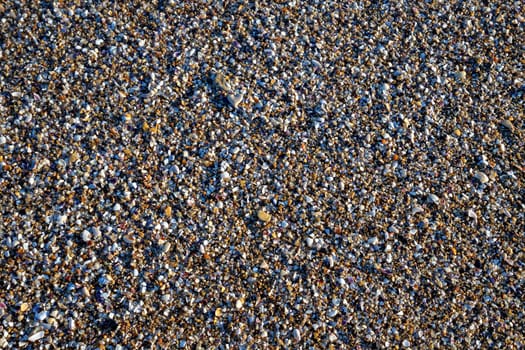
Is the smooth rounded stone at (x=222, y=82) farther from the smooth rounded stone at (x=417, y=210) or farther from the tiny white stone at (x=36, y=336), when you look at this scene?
the tiny white stone at (x=36, y=336)

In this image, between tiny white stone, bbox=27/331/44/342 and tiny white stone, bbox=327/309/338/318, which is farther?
tiny white stone, bbox=327/309/338/318

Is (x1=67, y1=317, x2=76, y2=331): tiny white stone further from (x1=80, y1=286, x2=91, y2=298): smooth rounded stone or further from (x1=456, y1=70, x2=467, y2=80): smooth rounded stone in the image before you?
(x1=456, y1=70, x2=467, y2=80): smooth rounded stone

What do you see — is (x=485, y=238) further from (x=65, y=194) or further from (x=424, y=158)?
(x=65, y=194)

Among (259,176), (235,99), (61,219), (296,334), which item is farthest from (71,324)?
(235,99)

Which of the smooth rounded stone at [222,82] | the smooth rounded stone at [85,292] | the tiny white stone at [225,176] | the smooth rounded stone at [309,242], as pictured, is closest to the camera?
the smooth rounded stone at [85,292]

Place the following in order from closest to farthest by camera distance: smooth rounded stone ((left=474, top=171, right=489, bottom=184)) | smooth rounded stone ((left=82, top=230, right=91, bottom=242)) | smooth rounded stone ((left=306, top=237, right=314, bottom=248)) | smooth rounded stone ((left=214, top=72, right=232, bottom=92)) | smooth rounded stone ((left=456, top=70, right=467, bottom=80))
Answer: smooth rounded stone ((left=82, top=230, right=91, bottom=242)), smooth rounded stone ((left=306, top=237, right=314, bottom=248)), smooth rounded stone ((left=474, top=171, right=489, bottom=184)), smooth rounded stone ((left=214, top=72, right=232, bottom=92)), smooth rounded stone ((left=456, top=70, right=467, bottom=80))

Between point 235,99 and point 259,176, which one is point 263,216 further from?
point 235,99

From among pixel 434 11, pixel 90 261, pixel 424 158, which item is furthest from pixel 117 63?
pixel 434 11

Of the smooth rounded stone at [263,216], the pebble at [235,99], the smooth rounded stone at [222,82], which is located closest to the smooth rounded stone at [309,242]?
the smooth rounded stone at [263,216]

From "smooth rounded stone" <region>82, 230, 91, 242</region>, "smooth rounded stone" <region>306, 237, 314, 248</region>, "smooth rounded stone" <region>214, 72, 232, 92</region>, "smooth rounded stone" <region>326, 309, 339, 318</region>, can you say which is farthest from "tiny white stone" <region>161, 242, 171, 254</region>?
"smooth rounded stone" <region>214, 72, 232, 92</region>
